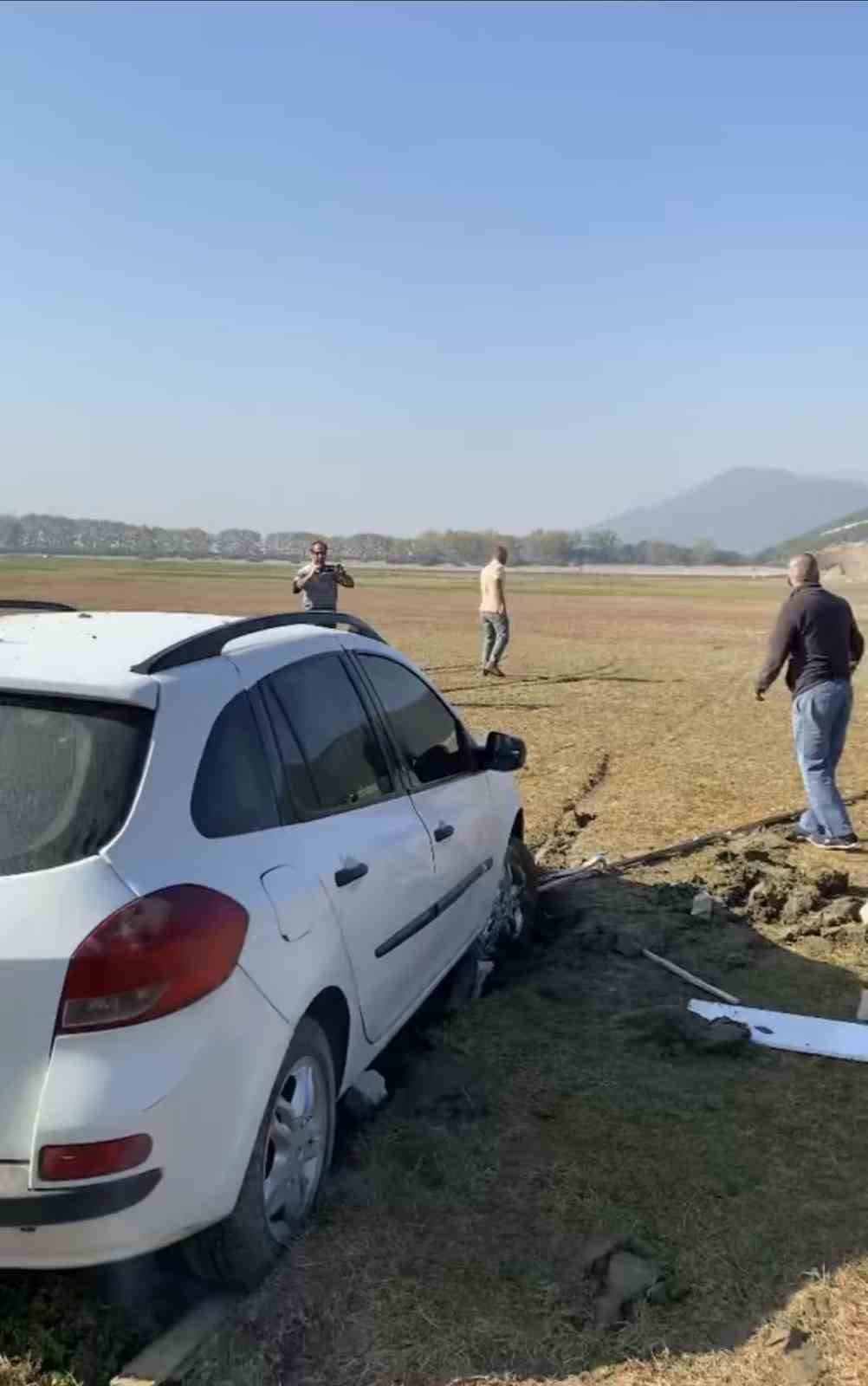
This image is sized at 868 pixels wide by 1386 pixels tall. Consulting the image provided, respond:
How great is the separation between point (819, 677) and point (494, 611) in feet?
33.1

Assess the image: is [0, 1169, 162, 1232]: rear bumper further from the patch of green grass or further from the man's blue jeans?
the man's blue jeans

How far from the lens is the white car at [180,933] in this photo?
2582mm

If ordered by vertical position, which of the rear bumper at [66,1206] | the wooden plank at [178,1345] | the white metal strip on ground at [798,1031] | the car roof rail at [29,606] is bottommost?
the white metal strip on ground at [798,1031]

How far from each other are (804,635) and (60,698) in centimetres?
622

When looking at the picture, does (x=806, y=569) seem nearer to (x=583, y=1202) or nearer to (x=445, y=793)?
(x=445, y=793)

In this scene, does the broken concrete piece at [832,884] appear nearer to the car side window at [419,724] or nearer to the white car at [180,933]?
the car side window at [419,724]

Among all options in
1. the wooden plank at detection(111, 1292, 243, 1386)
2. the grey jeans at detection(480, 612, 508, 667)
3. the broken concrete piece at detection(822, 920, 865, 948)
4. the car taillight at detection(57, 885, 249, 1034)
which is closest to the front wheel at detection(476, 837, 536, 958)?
the broken concrete piece at detection(822, 920, 865, 948)

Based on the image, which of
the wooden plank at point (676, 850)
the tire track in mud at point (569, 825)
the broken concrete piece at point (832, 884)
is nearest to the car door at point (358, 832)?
the wooden plank at point (676, 850)

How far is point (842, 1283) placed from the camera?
323 centimetres

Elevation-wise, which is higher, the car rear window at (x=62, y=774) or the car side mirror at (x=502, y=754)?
the car rear window at (x=62, y=774)

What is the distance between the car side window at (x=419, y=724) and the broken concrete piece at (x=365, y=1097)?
1.07 m

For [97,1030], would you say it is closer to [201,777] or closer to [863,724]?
[201,777]

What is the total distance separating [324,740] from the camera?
385cm

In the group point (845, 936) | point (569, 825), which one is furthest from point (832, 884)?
point (569, 825)
